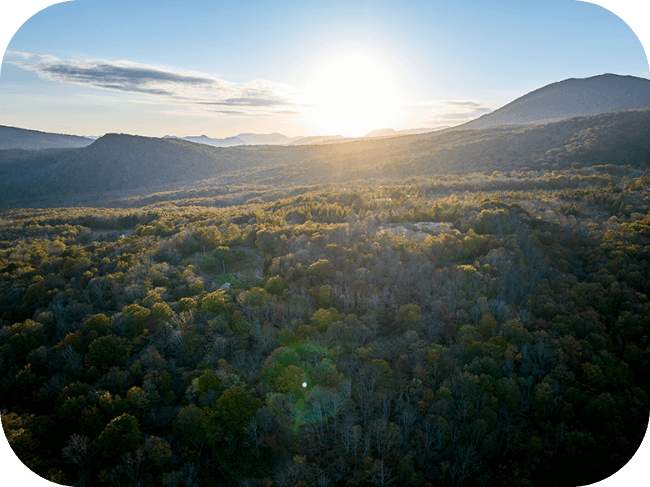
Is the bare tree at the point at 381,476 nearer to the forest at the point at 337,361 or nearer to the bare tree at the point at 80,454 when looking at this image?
the forest at the point at 337,361

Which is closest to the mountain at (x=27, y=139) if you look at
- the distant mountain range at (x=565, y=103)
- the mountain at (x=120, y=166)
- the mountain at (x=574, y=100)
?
the distant mountain range at (x=565, y=103)

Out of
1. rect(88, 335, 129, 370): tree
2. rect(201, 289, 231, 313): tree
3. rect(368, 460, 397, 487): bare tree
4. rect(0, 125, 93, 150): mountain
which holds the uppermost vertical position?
rect(0, 125, 93, 150): mountain

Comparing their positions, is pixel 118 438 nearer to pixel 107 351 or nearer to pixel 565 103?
pixel 107 351

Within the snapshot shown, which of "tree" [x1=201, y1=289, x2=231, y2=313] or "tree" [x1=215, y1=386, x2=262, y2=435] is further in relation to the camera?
"tree" [x1=201, y1=289, x2=231, y2=313]

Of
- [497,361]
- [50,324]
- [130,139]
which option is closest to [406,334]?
[497,361]

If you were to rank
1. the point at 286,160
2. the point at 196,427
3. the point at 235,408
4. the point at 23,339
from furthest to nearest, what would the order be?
the point at 286,160 → the point at 23,339 → the point at 235,408 → the point at 196,427

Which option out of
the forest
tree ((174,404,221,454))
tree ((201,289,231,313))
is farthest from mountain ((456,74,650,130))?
tree ((174,404,221,454))

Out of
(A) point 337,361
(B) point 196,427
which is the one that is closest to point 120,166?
(B) point 196,427

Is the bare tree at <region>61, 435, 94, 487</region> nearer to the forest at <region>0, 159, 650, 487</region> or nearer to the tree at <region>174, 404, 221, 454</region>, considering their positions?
the forest at <region>0, 159, 650, 487</region>
